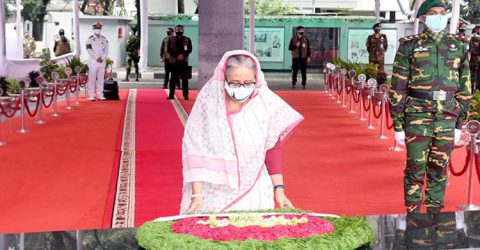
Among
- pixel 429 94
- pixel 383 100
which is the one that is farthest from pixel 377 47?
pixel 429 94

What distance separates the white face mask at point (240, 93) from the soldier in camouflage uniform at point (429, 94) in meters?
2.40

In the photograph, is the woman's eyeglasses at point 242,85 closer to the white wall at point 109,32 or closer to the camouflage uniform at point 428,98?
the camouflage uniform at point 428,98

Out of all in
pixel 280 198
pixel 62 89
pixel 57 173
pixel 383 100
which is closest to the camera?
pixel 280 198

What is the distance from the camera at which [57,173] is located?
7.78 meters

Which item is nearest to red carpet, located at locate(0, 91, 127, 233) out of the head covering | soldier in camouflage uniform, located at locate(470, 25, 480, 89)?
the head covering

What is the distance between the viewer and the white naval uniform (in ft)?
51.2

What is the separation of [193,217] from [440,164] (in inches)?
128

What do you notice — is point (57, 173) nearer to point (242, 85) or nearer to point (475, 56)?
point (242, 85)

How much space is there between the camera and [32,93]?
12.7 metres

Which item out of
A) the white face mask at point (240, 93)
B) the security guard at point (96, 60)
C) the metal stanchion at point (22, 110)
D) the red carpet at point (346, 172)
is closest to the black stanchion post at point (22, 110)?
the metal stanchion at point (22, 110)

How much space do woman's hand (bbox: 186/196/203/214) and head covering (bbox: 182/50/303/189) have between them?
8 cm

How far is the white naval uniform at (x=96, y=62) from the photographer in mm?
15594

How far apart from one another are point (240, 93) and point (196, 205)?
47cm

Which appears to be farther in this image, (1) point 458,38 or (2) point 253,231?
(1) point 458,38
